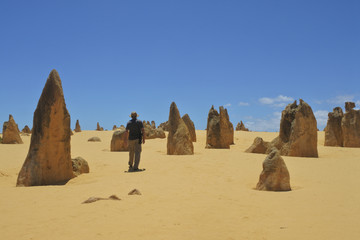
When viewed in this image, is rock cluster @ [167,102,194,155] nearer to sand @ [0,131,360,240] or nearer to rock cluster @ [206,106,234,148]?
rock cluster @ [206,106,234,148]

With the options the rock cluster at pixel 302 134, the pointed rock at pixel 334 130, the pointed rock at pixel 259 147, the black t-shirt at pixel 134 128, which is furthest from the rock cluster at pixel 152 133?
the black t-shirt at pixel 134 128

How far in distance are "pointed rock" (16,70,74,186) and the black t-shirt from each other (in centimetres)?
188

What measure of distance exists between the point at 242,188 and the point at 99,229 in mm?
3331

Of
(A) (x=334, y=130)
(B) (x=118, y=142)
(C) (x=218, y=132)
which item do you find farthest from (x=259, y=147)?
(A) (x=334, y=130)

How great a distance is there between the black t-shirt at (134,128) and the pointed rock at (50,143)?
1878 mm

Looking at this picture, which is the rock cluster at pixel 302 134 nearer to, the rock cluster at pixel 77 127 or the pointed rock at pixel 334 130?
the pointed rock at pixel 334 130

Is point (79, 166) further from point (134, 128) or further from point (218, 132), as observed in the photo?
point (218, 132)

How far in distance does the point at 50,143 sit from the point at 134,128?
249 cm

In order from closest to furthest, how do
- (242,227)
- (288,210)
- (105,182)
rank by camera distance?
(242,227)
(288,210)
(105,182)

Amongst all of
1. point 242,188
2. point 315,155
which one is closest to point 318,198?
point 242,188

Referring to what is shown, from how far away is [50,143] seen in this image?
7.09m

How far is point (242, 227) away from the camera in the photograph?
12.0ft

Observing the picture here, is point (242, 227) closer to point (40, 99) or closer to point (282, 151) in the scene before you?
point (40, 99)

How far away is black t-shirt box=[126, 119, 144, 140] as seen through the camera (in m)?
8.85
